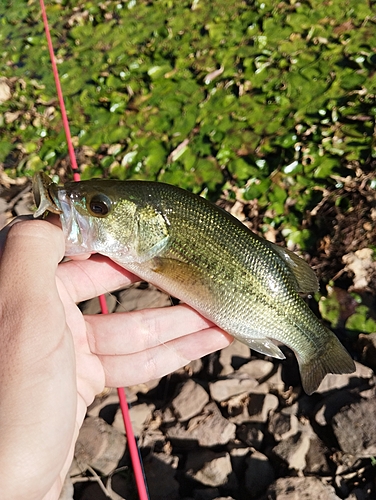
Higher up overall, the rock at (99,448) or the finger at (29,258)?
the finger at (29,258)

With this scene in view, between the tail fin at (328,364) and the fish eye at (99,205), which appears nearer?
the fish eye at (99,205)

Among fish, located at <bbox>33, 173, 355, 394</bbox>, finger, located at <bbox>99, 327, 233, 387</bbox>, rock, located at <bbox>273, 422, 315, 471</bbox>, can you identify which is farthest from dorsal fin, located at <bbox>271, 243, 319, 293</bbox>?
rock, located at <bbox>273, 422, 315, 471</bbox>

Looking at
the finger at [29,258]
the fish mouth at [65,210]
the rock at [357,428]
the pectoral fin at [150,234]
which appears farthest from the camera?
the rock at [357,428]

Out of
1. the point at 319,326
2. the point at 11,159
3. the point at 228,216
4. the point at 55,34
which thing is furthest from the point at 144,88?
the point at 319,326

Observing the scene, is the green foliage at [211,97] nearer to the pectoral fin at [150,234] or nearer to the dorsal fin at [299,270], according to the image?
the dorsal fin at [299,270]

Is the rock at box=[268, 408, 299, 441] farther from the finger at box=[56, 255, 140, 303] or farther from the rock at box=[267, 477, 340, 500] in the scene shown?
the finger at box=[56, 255, 140, 303]

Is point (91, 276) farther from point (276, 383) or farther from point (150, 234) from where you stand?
point (276, 383)

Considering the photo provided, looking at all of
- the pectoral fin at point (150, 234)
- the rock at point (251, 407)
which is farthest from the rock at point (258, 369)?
the pectoral fin at point (150, 234)
